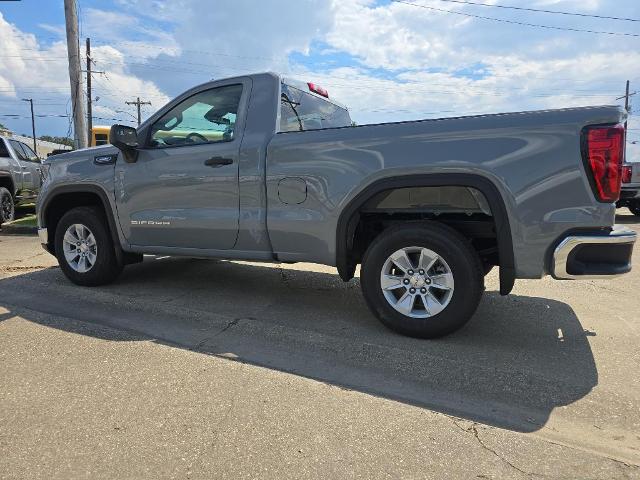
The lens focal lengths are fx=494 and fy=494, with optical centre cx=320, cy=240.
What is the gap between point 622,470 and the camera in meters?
2.14

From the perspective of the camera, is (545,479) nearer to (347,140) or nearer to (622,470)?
(622,470)

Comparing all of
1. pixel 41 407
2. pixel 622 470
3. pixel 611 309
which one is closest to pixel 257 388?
pixel 41 407

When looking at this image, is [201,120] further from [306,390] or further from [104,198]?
[306,390]

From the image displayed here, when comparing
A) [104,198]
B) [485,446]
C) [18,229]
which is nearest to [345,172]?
[485,446]

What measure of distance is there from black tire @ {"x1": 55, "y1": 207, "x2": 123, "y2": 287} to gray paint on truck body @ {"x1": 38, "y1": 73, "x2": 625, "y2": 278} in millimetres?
257

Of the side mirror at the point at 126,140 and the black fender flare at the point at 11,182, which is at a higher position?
the side mirror at the point at 126,140

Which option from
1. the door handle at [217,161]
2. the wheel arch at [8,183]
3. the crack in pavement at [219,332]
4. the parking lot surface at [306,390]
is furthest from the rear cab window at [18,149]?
the crack in pavement at [219,332]

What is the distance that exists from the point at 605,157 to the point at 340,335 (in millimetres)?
2138

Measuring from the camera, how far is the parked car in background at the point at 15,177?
10875 mm

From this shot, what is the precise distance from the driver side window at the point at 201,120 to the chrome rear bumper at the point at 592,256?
2.77 metres

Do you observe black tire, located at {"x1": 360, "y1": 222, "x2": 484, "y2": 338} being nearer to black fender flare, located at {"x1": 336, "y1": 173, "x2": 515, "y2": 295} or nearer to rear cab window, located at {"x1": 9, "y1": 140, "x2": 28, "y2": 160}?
black fender flare, located at {"x1": 336, "y1": 173, "x2": 515, "y2": 295}

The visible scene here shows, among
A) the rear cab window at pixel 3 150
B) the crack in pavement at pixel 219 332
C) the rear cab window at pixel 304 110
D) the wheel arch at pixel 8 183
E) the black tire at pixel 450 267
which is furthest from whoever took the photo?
the rear cab window at pixel 3 150

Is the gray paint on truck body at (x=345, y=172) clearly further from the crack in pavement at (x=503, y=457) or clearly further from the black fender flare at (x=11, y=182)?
the black fender flare at (x=11, y=182)

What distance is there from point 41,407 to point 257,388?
3.78ft
